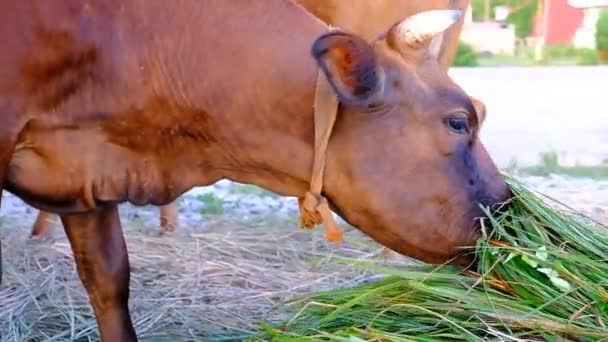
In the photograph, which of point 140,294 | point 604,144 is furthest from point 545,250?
point 604,144

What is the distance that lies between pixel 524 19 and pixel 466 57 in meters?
7.63

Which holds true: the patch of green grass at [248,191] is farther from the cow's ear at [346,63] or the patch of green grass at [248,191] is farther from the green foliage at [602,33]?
the green foliage at [602,33]

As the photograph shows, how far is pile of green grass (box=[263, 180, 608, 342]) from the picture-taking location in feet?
8.88

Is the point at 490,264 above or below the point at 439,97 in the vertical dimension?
below

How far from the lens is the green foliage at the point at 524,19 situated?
26.3m

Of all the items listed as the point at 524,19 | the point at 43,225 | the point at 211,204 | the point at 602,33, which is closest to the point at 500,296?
the point at 43,225

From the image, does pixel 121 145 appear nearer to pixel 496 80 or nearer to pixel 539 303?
pixel 539 303

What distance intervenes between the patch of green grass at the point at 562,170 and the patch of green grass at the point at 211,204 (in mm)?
1832

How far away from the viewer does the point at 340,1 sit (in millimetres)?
4496

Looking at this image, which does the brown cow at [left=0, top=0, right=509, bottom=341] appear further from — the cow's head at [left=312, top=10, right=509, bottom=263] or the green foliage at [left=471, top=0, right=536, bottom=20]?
the green foliage at [left=471, top=0, right=536, bottom=20]

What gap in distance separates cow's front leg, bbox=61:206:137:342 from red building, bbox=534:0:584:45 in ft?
71.6

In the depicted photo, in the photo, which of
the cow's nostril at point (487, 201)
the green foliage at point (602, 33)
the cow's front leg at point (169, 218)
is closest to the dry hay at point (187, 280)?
the cow's front leg at point (169, 218)

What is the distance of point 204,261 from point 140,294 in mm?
439

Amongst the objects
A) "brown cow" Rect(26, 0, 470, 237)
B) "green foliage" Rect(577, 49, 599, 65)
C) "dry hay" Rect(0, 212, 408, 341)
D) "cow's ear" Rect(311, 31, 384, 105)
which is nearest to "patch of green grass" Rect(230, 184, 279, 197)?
"dry hay" Rect(0, 212, 408, 341)
